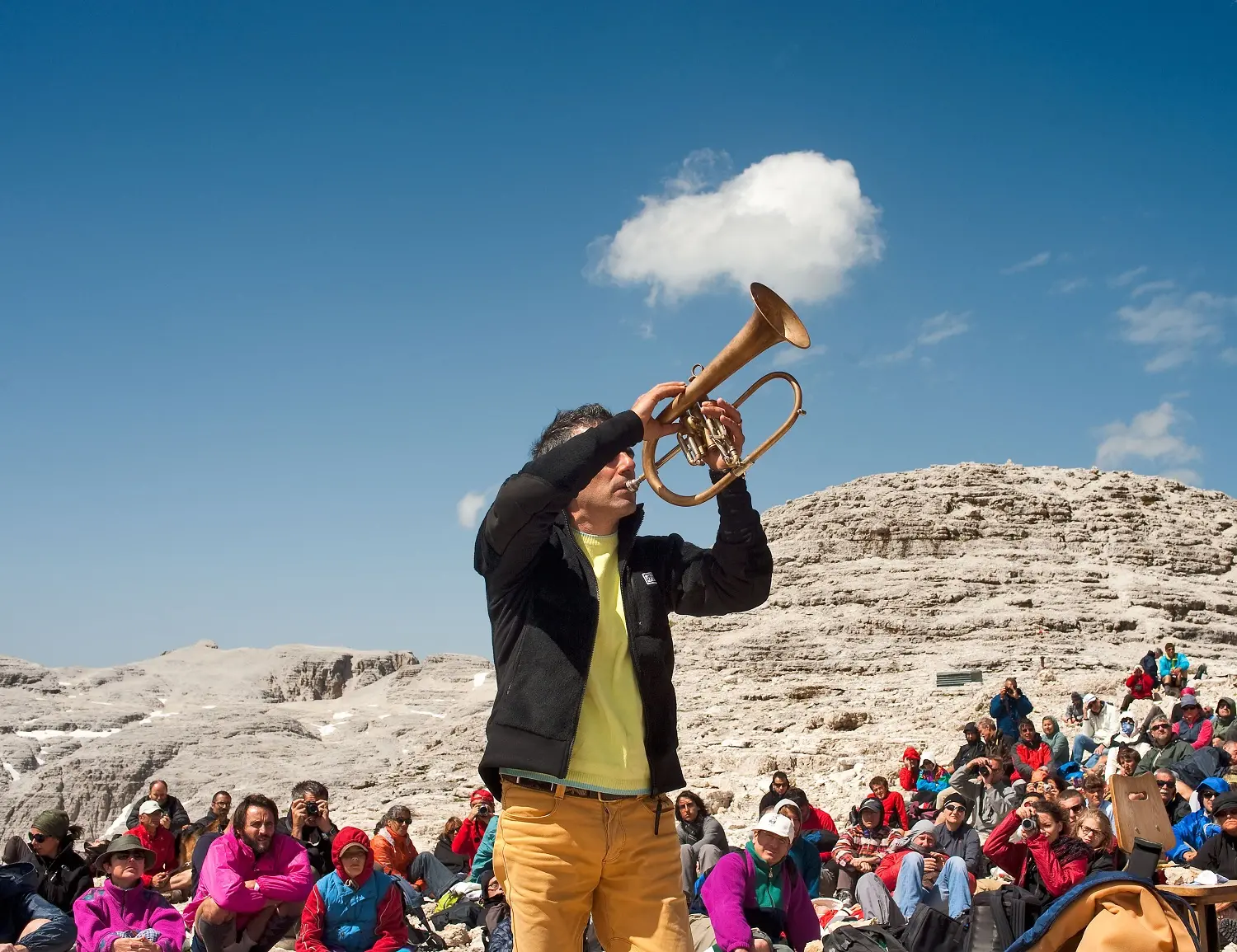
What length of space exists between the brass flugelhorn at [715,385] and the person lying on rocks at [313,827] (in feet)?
20.5

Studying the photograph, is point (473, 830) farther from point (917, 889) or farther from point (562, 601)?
point (562, 601)

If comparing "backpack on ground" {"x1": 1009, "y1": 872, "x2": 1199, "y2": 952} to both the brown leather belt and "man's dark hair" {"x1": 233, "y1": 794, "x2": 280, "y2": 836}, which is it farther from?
"man's dark hair" {"x1": 233, "y1": 794, "x2": 280, "y2": 836}

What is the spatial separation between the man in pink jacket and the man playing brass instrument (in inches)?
192

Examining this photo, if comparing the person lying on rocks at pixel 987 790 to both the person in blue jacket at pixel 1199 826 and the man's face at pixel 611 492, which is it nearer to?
the person in blue jacket at pixel 1199 826

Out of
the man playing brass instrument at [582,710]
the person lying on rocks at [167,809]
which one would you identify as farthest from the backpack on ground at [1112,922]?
the person lying on rocks at [167,809]

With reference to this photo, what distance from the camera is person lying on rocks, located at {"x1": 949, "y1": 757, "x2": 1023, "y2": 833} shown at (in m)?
11.9

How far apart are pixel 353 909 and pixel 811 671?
836 inches

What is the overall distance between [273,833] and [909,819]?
8142 mm

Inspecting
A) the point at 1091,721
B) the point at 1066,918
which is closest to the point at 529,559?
the point at 1066,918

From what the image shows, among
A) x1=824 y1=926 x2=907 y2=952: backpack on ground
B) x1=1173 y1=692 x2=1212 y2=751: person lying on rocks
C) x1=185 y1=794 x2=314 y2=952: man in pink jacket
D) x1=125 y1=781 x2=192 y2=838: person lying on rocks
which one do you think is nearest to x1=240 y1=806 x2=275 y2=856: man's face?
x1=185 y1=794 x2=314 y2=952: man in pink jacket

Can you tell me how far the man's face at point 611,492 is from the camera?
2.99m

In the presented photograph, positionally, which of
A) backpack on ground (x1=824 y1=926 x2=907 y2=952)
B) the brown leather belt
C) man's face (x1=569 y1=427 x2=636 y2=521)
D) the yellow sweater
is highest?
man's face (x1=569 y1=427 x2=636 y2=521)

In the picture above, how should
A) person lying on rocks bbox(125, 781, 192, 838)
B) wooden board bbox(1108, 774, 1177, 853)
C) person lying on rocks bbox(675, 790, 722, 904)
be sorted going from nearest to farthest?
wooden board bbox(1108, 774, 1177, 853) → person lying on rocks bbox(675, 790, 722, 904) → person lying on rocks bbox(125, 781, 192, 838)

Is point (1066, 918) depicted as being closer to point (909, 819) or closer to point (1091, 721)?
point (909, 819)
